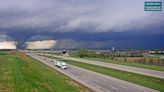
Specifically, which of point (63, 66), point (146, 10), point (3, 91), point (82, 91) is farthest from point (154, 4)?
point (63, 66)

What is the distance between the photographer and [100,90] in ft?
145

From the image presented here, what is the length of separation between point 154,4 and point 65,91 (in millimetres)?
13972

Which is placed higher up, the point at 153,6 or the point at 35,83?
the point at 153,6

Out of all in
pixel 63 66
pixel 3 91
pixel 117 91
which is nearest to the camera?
pixel 3 91

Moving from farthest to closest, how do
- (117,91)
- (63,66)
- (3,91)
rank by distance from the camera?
(63,66) → (117,91) → (3,91)

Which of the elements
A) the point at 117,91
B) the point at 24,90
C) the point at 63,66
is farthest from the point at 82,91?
the point at 63,66

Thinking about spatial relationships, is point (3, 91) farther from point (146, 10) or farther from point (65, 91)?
point (146, 10)

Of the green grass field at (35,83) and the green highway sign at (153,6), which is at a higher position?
the green highway sign at (153,6)

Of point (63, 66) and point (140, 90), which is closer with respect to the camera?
point (140, 90)

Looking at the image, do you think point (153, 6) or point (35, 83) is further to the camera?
point (35, 83)

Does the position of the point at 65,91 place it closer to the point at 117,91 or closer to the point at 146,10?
the point at 117,91

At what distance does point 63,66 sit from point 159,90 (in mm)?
58209

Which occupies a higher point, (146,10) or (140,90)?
(146,10)

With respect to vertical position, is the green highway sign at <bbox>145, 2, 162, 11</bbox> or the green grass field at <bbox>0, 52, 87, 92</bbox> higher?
the green highway sign at <bbox>145, 2, 162, 11</bbox>
